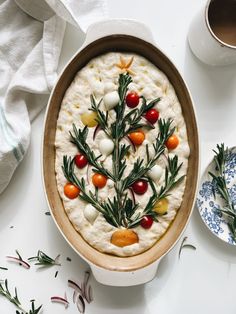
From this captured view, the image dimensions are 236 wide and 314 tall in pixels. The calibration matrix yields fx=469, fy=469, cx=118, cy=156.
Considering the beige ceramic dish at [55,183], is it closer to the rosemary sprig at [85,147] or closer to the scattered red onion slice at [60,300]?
the rosemary sprig at [85,147]

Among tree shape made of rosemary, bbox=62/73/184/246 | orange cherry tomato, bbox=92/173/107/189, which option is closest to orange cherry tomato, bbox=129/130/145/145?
tree shape made of rosemary, bbox=62/73/184/246

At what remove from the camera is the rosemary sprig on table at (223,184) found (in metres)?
1.28

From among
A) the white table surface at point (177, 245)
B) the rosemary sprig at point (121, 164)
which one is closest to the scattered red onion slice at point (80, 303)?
the white table surface at point (177, 245)

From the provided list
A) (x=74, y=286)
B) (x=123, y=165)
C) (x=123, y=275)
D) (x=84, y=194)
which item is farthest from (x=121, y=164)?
(x=74, y=286)

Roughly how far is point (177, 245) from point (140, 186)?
0.82ft

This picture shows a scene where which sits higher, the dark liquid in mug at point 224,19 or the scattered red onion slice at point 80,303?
the dark liquid in mug at point 224,19

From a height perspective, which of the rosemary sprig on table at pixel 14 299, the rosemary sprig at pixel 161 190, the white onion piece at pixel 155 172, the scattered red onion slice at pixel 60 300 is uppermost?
the white onion piece at pixel 155 172

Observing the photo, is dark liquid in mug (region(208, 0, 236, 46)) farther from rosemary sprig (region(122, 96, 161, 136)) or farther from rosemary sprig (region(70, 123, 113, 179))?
rosemary sprig (region(70, 123, 113, 179))

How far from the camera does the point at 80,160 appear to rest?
1185 mm

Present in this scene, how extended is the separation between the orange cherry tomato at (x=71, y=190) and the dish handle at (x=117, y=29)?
1.16ft

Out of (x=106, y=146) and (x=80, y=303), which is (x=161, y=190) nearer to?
(x=106, y=146)

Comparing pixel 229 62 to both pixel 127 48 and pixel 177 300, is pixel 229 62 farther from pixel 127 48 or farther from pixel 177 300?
pixel 177 300

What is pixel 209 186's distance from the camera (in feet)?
4.31

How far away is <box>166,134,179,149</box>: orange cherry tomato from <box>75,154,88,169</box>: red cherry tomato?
215mm
